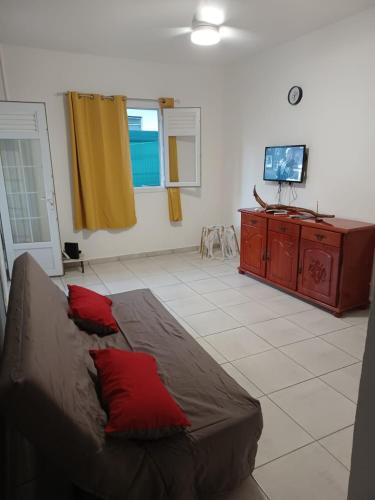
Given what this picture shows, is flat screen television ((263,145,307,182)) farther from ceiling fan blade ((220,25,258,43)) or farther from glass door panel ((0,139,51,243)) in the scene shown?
glass door panel ((0,139,51,243))

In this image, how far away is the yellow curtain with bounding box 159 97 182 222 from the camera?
4621 millimetres

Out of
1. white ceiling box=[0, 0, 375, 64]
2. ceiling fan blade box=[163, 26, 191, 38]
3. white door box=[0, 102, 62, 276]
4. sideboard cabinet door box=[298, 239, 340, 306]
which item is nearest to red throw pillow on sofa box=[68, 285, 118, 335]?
sideboard cabinet door box=[298, 239, 340, 306]

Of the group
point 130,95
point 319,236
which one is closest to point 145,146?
point 130,95

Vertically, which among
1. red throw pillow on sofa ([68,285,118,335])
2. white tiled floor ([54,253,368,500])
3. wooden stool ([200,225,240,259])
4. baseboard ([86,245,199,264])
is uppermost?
red throw pillow on sofa ([68,285,118,335])

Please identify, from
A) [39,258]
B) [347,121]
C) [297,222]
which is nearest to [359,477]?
[297,222]

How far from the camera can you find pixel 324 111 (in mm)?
3439

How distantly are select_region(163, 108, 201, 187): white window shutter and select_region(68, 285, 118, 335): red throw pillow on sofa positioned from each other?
2.97 m

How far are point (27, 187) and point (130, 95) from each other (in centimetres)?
179

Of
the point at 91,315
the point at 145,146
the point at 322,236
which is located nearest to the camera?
the point at 91,315

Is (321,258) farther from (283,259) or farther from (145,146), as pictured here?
(145,146)

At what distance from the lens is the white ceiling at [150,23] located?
279 cm

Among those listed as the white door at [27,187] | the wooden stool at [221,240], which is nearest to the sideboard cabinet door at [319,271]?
the wooden stool at [221,240]

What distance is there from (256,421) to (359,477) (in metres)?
0.82

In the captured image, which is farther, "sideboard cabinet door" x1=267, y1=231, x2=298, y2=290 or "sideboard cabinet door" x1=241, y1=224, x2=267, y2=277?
"sideboard cabinet door" x1=241, y1=224, x2=267, y2=277
